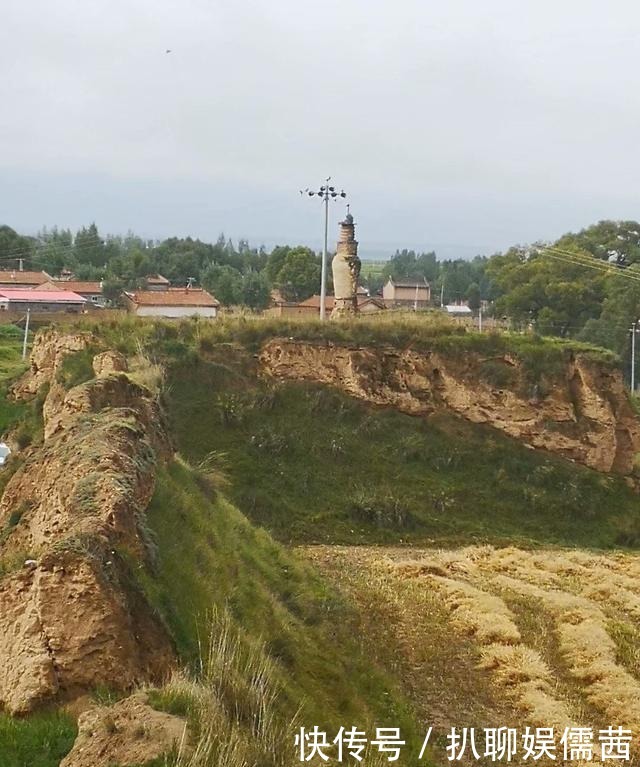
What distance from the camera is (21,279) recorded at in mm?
60219

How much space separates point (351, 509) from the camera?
24.0 m

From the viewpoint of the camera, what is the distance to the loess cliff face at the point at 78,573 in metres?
7.37

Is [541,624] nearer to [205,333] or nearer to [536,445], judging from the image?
[536,445]

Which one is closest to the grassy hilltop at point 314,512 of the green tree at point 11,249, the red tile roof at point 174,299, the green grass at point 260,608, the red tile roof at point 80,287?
the green grass at point 260,608

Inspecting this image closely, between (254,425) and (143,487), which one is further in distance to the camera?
(254,425)

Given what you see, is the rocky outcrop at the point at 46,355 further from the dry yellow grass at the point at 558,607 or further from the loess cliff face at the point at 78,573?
the loess cliff face at the point at 78,573

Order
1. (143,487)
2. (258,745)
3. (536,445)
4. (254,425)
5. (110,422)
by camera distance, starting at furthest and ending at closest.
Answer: (536,445)
(254,425)
(110,422)
(143,487)
(258,745)

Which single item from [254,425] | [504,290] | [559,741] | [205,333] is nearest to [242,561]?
[559,741]

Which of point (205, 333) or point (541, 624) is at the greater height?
point (205, 333)

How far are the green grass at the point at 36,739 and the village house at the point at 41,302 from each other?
139 ft

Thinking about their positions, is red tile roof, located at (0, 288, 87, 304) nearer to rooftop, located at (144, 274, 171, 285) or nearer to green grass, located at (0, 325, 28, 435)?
green grass, located at (0, 325, 28, 435)

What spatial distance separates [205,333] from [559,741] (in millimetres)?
18674

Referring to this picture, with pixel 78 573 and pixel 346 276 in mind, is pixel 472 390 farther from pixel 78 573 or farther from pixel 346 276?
pixel 78 573

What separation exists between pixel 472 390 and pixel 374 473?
4.56 metres
